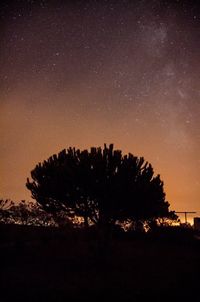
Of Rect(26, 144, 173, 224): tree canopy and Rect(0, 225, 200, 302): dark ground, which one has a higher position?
Rect(26, 144, 173, 224): tree canopy

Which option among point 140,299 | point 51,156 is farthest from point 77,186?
point 140,299

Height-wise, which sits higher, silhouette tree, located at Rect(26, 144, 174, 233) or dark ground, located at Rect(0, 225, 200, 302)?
silhouette tree, located at Rect(26, 144, 174, 233)

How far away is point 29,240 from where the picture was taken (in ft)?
56.2

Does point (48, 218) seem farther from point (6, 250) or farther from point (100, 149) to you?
point (100, 149)

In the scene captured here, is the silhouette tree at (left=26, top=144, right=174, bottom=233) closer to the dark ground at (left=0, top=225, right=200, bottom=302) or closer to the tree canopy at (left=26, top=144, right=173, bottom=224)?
the tree canopy at (left=26, top=144, right=173, bottom=224)

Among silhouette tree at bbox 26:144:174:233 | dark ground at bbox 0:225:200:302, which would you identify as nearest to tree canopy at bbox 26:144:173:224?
silhouette tree at bbox 26:144:174:233

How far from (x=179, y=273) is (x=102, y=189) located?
4.34 metres

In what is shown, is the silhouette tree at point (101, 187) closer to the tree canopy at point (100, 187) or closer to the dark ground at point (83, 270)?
the tree canopy at point (100, 187)

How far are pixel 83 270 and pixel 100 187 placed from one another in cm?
327

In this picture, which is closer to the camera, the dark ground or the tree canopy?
the dark ground

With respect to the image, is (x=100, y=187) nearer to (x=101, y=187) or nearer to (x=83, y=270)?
(x=101, y=187)

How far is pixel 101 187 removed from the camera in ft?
44.4

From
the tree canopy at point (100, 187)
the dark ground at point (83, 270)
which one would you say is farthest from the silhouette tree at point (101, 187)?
the dark ground at point (83, 270)

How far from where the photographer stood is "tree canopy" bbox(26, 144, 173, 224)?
13.6 m
